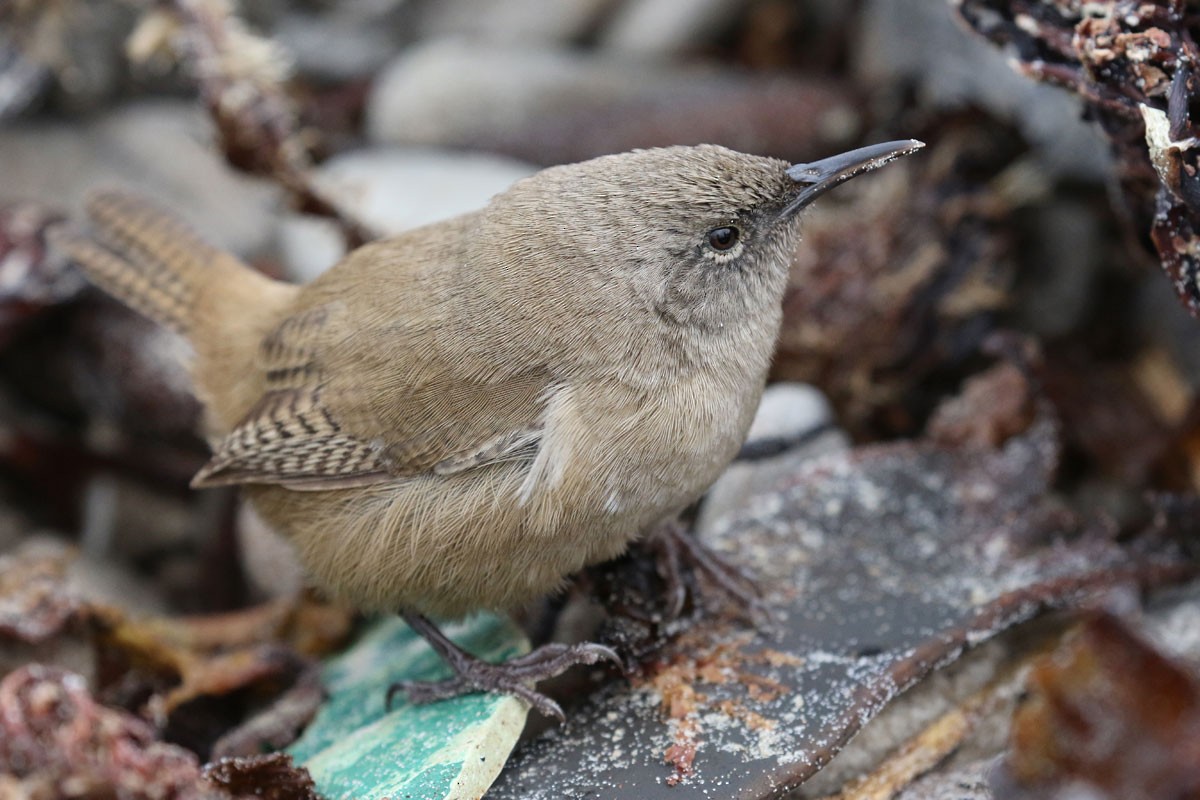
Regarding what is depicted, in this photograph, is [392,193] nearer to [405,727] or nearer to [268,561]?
[268,561]

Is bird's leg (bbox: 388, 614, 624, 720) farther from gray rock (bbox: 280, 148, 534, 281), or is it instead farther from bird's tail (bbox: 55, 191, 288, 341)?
gray rock (bbox: 280, 148, 534, 281)

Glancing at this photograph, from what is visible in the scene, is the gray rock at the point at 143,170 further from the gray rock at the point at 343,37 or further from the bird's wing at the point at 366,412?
the bird's wing at the point at 366,412

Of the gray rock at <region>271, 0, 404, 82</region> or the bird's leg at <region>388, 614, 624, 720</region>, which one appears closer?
the bird's leg at <region>388, 614, 624, 720</region>

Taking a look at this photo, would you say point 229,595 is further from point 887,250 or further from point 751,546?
point 887,250

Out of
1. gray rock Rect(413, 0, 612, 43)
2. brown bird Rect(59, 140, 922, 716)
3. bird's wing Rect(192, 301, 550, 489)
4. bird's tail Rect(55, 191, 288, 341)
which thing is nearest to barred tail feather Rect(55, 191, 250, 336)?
bird's tail Rect(55, 191, 288, 341)

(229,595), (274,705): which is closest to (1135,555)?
(274,705)

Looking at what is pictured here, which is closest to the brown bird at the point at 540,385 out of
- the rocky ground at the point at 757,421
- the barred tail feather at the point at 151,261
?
the rocky ground at the point at 757,421

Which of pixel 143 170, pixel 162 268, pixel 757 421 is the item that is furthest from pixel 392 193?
pixel 757 421
